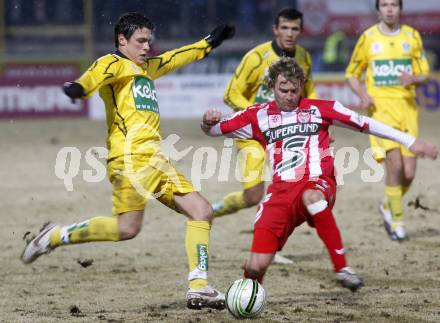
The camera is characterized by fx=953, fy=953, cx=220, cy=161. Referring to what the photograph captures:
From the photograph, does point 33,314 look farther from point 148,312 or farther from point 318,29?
point 318,29

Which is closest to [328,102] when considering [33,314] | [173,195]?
[173,195]

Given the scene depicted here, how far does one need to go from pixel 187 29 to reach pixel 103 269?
56.3ft

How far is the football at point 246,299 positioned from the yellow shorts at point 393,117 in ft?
11.9

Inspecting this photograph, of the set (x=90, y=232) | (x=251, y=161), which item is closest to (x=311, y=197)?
(x=90, y=232)

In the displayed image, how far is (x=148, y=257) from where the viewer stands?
26.8 ft

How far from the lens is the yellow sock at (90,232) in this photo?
20.8 ft

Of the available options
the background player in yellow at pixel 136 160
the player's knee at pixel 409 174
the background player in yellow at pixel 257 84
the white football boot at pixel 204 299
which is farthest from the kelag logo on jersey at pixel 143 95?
the player's knee at pixel 409 174

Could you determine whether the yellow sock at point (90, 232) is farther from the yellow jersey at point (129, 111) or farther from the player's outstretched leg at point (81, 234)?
the yellow jersey at point (129, 111)

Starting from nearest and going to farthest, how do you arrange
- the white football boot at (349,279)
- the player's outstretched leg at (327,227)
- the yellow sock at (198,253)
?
the white football boot at (349,279) < the player's outstretched leg at (327,227) < the yellow sock at (198,253)

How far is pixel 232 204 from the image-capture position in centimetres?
843

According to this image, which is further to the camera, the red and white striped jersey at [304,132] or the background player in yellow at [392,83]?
the background player in yellow at [392,83]

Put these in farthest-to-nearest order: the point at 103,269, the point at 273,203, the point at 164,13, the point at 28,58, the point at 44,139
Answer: the point at 164,13 → the point at 28,58 → the point at 44,139 → the point at 103,269 → the point at 273,203

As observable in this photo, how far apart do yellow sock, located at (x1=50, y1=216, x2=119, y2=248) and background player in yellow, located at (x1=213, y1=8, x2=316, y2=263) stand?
1986 mm

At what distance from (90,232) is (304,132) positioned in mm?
1594
